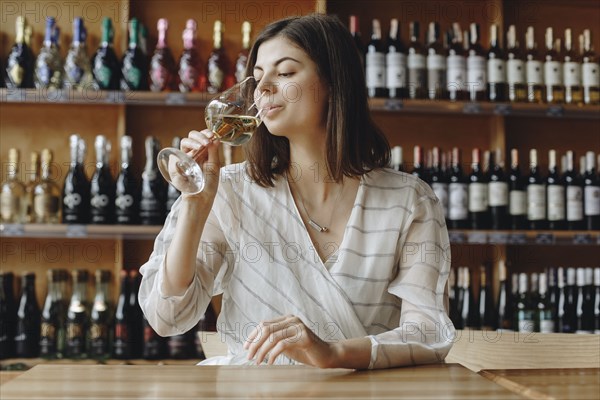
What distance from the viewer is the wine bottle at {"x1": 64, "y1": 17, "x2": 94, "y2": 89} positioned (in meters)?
2.39

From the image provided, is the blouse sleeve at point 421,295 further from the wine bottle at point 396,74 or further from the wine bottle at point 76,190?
the wine bottle at point 76,190

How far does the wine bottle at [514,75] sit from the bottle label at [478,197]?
12.0 inches

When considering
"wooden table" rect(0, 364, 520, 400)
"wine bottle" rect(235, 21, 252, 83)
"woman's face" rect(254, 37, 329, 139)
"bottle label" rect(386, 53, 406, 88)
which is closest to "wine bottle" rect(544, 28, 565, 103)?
"bottle label" rect(386, 53, 406, 88)

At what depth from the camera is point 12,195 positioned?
239 centimetres

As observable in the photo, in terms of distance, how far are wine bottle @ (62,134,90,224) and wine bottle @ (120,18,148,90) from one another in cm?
23

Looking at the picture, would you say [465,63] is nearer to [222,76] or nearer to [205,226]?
[222,76]

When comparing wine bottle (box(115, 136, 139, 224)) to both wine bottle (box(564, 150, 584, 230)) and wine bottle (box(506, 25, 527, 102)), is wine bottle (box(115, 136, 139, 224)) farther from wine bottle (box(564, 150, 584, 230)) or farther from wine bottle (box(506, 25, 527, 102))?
wine bottle (box(564, 150, 584, 230))

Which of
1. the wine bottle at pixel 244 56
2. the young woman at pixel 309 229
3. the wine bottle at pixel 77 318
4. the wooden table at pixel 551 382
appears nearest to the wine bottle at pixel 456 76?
the wine bottle at pixel 244 56

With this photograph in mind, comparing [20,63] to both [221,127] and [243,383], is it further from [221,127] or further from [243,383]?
[243,383]

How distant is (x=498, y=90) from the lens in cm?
252

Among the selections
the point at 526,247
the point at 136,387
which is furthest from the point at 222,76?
the point at 136,387

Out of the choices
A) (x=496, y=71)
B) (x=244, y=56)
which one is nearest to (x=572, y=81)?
(x=496, y=71)

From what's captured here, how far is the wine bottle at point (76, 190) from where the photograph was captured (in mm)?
2396

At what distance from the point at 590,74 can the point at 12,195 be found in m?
1.84
